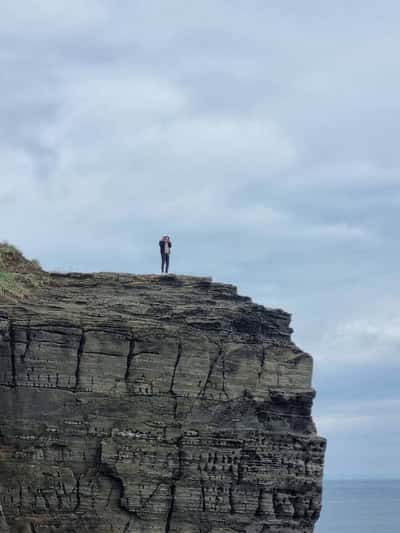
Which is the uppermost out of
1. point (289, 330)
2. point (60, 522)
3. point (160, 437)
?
point (289, 330)

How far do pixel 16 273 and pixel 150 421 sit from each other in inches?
273

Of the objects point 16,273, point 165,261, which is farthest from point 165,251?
point 16,273

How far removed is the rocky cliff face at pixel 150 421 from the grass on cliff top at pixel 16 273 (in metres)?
0.48

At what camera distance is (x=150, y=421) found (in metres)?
33.2

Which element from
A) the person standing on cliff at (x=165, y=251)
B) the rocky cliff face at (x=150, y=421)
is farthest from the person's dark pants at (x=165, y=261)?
the rocky cliff face at (x=150, y=421)

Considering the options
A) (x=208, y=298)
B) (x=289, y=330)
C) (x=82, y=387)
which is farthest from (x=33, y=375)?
(x=289, y=330)

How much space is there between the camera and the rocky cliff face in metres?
32.6

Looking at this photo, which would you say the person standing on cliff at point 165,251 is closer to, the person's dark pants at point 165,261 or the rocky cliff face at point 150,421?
the person's dark pants at point 165,261

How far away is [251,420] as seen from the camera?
3422 centimetres

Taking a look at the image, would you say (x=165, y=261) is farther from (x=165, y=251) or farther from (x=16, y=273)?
(x=16, y=273)

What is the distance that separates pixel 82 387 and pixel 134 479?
9.82 ft

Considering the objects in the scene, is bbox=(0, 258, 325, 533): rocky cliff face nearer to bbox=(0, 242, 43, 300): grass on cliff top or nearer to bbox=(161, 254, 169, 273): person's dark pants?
bbox=(0, 242, 43, 300): grass on cliff top

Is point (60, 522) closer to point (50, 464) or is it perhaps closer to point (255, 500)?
point (50, 464)

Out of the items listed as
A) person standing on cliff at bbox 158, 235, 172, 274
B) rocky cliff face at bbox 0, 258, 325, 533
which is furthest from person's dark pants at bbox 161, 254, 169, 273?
rocky cliff face at bbox 0, 258, 325, 533
